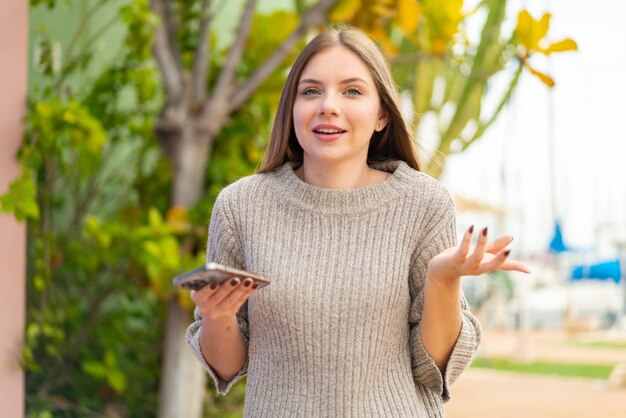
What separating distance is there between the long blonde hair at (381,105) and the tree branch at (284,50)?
5.38 ft

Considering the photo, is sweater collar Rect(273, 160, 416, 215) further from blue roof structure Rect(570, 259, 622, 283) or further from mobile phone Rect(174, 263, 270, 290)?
blue roof structure Rect(570, 259, 622, 283)

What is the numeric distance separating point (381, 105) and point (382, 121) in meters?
0.03

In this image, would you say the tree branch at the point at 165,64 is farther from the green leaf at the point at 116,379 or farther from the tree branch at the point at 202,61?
the green leaf at the point at 116,379

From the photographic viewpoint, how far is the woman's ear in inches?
56.1

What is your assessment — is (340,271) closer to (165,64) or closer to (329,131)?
(329,131)

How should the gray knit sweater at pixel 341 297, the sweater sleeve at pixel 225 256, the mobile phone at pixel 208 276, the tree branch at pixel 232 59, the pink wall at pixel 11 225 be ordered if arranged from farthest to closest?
the tree branch at pixel 232 59 → the pink wall at pixel 11 225 → the sweater sleeve at pixel 225 256 → the gray knit sweater at pixel 341 297 → the mobile phone at pixel 208 276

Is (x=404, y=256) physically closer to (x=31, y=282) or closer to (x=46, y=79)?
(x=31, y=282)

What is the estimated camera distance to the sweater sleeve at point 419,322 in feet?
4.29

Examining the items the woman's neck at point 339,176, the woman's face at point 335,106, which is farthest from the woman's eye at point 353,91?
the woman's neck at point 339,176

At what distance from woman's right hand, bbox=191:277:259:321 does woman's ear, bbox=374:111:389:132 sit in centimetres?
40

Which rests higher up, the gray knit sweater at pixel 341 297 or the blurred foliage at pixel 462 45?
the blurred foliage at pixel 462 45

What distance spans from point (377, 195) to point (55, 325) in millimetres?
2050

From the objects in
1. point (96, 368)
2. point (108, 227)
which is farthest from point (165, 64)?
point (96, 368)

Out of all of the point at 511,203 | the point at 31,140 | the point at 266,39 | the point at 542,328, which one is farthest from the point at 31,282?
the point at 542,328
